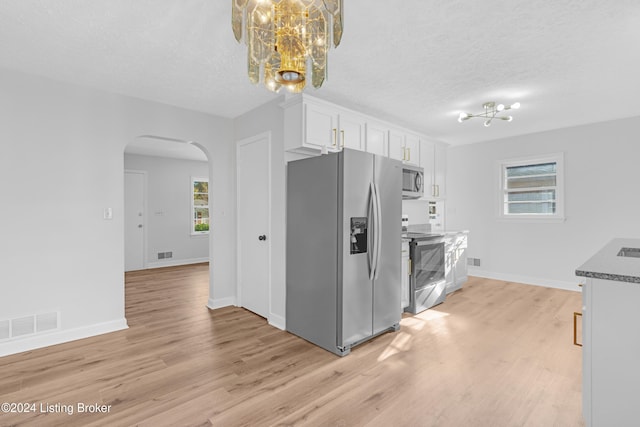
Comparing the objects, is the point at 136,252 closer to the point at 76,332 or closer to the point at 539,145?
the point at 76,332

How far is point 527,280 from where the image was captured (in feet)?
16.6

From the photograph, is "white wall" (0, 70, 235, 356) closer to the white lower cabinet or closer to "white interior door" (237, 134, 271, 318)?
"white interior door" (237, 134, 271, 318)

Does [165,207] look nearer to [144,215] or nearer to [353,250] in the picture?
[144,215]

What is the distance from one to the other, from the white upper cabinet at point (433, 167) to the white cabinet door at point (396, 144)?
57 centimetres

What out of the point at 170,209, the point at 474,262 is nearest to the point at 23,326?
the point at 170,209

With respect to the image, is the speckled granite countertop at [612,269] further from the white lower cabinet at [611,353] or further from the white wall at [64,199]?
the white wall at [64,199]

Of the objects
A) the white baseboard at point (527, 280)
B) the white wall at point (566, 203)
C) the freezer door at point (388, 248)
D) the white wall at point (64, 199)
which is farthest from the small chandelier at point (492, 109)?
the white wall at point (64, 199)

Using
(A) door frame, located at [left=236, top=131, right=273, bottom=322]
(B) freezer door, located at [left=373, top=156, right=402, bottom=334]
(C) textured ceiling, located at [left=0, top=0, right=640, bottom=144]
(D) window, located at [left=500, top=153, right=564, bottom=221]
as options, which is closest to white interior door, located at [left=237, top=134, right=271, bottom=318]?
(A) door frame, located at [left=236, top=131, right=273, bottom=322]

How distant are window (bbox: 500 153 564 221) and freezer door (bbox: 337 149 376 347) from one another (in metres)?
3.70

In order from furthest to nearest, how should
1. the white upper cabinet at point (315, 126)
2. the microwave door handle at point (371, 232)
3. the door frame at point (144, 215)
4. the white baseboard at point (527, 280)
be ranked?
the door frame at point (144, 215) → the white baseboard at point (527, 280) → the white upper cabinet at point (315, 126) → the microwave door handle at point (371, 232)

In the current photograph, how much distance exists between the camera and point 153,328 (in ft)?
10.7

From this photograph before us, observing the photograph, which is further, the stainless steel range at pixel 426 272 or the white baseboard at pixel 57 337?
the stainless steel range at pixel 426 272

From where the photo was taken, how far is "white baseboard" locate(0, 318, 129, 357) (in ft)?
8.70

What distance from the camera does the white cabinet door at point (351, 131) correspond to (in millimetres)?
3410
